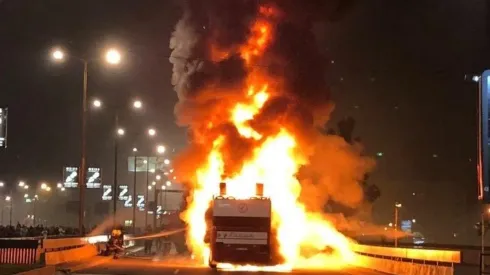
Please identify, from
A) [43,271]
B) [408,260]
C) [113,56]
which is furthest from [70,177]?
[408,260]

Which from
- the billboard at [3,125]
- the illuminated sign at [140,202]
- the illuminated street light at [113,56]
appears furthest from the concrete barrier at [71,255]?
the illuminated sign at [140,202]

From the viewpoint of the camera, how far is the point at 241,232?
2922 cm

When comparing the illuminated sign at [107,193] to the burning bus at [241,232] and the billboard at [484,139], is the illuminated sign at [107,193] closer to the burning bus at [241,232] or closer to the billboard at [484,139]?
the burning bus at [241,232]

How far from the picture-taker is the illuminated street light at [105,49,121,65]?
1239 inches

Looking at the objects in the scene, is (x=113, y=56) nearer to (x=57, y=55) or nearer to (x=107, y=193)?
(x=57, y=55)

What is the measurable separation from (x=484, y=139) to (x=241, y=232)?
1505 cm

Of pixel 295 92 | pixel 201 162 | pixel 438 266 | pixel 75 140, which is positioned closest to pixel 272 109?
pixel 295 92

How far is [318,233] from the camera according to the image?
41719 mm

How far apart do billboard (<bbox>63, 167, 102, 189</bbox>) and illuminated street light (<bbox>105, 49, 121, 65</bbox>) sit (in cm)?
1500

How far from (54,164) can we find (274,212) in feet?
201

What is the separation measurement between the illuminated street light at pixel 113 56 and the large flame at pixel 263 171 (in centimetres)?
969

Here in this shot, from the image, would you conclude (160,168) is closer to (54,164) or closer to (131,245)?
(131,245)

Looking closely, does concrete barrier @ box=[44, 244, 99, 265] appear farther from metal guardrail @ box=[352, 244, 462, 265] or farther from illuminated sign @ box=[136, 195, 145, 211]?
illuminated sign @ box=[136, 195, 145, 211]

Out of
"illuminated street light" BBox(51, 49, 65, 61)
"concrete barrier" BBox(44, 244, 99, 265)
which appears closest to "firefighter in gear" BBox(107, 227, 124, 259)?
"concrete barrier" BBox(44, 244, 99, 265)
